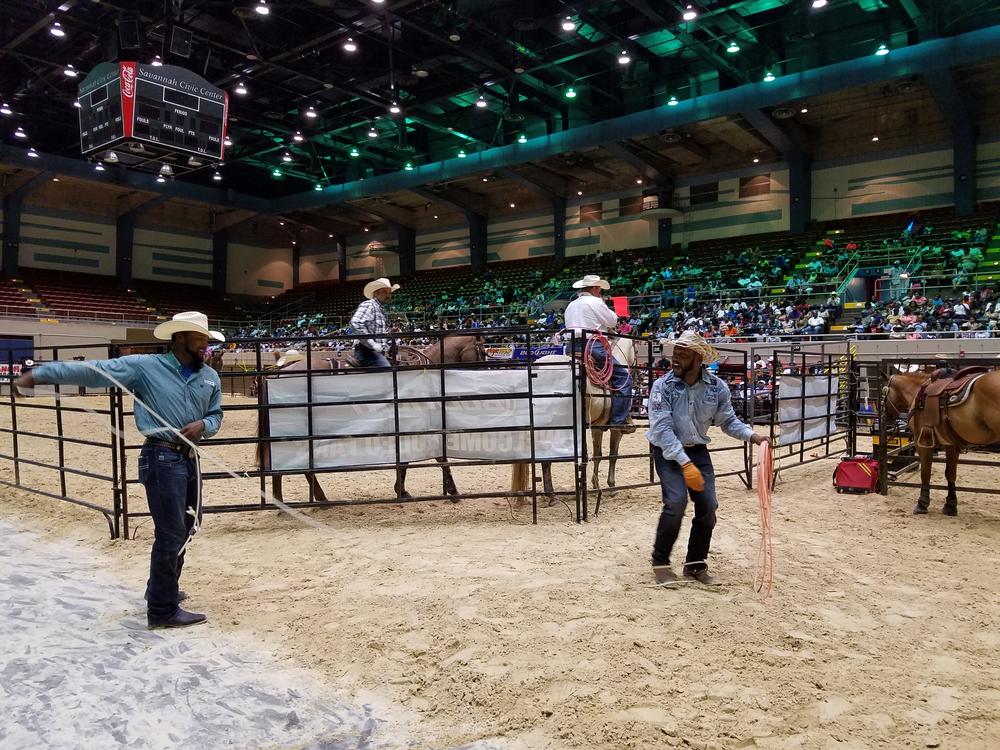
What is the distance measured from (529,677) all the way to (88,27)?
22740 mm

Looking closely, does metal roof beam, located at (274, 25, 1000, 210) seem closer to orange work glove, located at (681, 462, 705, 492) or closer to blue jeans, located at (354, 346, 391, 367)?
blue jeans, located at (354, 346, 391, 367)

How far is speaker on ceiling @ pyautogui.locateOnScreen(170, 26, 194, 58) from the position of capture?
16.2 m

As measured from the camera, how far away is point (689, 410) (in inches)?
163

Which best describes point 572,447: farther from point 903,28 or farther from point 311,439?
point 903,28

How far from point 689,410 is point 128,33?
60.0 ft

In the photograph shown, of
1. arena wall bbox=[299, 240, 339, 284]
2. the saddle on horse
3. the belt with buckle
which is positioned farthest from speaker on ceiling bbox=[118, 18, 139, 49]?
arena wall bbox=[299, 240, 339, 284]

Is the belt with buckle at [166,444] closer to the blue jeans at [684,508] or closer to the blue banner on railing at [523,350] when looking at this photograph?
the blue jeans at [684,508]

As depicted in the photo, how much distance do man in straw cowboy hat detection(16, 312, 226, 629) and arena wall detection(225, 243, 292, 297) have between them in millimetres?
38836

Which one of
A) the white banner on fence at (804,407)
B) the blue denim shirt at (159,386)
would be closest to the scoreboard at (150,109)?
the blue denim shirt at (159,386)

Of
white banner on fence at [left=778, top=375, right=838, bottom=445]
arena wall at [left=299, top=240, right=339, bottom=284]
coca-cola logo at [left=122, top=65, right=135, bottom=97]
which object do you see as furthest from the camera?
arena wall at [left=299, top=240, right=339, bottom=284]

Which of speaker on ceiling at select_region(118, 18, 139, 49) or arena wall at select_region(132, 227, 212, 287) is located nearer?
speaker on ceiling at select_region(118, 18, 139, 49)

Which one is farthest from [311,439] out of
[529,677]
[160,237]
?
[160,237]

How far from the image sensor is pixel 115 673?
3066 mm

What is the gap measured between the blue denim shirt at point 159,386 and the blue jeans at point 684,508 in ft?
9.11
